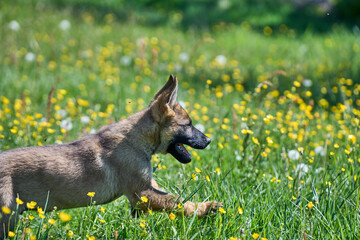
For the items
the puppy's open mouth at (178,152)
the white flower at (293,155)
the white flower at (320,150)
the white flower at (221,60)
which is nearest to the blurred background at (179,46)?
the white flower at (221,60)

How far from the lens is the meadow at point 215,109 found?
346 centimetres

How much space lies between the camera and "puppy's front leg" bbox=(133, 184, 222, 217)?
11.5ft

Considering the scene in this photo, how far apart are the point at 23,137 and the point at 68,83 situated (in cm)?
218

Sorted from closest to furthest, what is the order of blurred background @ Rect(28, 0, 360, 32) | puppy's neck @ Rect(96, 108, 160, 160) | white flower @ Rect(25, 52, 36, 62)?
puppy's neck @ Rect(96, 108, 160, 160) → white flower @ Rect(25, 52, 36, 62) → blurred background @ Rect(28, 0, 360, 32)

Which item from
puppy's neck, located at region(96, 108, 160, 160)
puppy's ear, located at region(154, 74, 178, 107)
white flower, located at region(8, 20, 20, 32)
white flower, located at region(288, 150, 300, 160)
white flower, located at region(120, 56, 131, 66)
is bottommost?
white flower, located at region(288, 150, 300, 160)

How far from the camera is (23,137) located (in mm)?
4945

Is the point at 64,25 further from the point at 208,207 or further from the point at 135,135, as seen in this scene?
the point at 208,207

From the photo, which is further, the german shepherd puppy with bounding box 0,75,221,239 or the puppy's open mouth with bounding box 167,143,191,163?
the puppy's open mouth with bounding box 167,143,191,163

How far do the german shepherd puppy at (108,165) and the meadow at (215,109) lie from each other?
4.9 inches

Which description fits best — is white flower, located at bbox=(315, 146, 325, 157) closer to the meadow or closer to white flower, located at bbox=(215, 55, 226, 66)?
the meadow

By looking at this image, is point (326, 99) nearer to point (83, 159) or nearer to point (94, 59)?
point (94, 59)

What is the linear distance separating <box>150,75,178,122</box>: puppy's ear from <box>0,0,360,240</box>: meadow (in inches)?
15.8

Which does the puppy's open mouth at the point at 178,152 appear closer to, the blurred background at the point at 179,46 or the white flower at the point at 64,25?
the blurred background at the point at 179,46

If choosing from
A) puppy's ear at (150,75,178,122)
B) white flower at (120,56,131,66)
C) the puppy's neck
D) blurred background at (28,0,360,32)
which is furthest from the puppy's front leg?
blurred background at (28,0,360,32)
